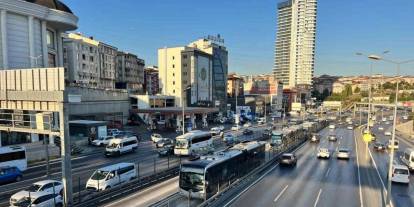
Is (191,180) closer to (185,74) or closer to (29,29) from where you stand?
(29,29)

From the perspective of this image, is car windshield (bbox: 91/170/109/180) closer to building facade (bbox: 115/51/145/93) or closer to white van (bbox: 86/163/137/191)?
white van (bbox: 86/163/137/191)

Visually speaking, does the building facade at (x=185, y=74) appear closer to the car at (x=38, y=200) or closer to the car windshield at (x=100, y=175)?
the car windshield at (x=100, y=175)

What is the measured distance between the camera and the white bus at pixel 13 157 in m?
29.0

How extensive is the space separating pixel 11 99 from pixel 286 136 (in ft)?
122

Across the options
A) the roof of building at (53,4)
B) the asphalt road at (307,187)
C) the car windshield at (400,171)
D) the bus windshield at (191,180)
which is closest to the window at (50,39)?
the roof of building at (53,4)

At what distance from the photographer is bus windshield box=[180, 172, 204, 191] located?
19094 millimetres

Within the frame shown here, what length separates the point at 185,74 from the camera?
99.9 meters

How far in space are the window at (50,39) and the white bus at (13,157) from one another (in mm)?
25068

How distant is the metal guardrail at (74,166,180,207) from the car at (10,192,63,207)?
4.71 ft

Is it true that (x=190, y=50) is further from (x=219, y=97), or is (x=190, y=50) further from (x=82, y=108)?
(x=82, y=108)

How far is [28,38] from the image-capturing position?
143 feet

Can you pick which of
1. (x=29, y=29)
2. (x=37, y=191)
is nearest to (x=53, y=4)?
(x=29, y=29)

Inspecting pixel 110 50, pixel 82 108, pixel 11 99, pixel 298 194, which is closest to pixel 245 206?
pixel 298 194

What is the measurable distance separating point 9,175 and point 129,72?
340 ft
